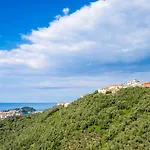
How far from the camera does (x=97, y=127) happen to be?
42.5 metres

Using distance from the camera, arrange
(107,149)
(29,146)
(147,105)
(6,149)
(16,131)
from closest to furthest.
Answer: (107,149), (147,105), (29,146), (6,149), (16,131)

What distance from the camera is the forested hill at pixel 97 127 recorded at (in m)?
34.4

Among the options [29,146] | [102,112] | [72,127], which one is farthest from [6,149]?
[102,112]

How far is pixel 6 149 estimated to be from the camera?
163 ft

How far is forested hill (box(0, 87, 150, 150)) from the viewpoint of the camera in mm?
34438

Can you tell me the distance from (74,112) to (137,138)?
20475 millimetres

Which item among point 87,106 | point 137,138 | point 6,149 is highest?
point 87,106

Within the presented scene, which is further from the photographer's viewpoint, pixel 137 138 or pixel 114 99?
pixel 114 99

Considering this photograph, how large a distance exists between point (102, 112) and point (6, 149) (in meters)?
17.2

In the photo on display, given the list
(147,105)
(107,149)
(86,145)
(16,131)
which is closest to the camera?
(107,149)

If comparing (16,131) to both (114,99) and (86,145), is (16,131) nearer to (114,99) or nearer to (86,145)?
(114,99)

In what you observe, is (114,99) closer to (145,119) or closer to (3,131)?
(145,119)

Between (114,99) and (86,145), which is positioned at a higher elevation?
(114,99)

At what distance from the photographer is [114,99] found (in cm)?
5066
